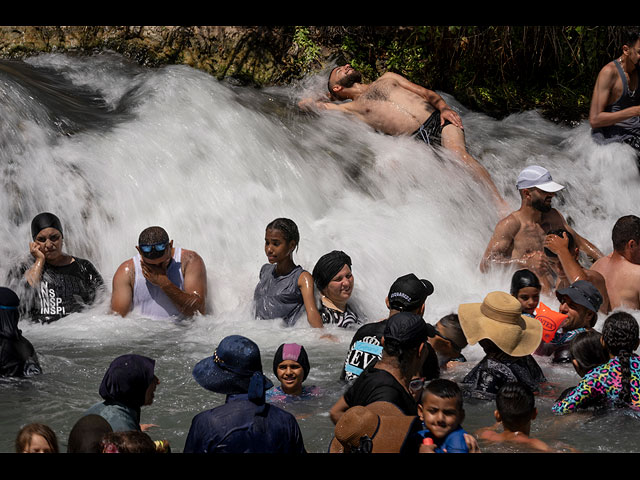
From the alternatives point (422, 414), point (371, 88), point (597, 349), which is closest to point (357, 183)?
point (371, 88)

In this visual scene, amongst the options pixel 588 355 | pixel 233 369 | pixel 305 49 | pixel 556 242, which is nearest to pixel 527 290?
pixel 588 355

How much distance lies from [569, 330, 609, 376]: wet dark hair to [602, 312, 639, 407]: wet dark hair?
156mm

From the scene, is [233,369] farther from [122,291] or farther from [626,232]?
[626,232]

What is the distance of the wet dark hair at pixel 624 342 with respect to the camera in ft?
16.8

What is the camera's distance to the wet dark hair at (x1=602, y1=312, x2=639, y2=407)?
202 inches

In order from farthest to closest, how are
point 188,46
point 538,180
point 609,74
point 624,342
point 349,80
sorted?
1. point 188,46
2. point 349,80
3. point 609,74
4. point 538,180
5. point 624,342

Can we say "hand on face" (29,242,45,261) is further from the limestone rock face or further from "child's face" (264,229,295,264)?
the limestone rock face

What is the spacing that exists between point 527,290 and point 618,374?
1134mm

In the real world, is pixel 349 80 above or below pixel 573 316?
above

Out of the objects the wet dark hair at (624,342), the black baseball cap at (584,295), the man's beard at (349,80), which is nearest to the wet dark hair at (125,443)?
the wet dark hair at (624,342)

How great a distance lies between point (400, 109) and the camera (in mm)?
10773

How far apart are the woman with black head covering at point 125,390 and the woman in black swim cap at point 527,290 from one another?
298 centimetres

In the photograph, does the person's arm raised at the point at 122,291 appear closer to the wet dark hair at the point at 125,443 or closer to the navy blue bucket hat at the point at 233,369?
the navy blue bucket hat at the point at 233,369

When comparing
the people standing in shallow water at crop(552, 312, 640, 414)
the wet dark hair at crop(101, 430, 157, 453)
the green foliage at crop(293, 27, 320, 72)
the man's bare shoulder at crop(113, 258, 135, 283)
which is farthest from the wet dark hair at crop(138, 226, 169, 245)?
the green foliage at crop(293, 27, 320, 72)
